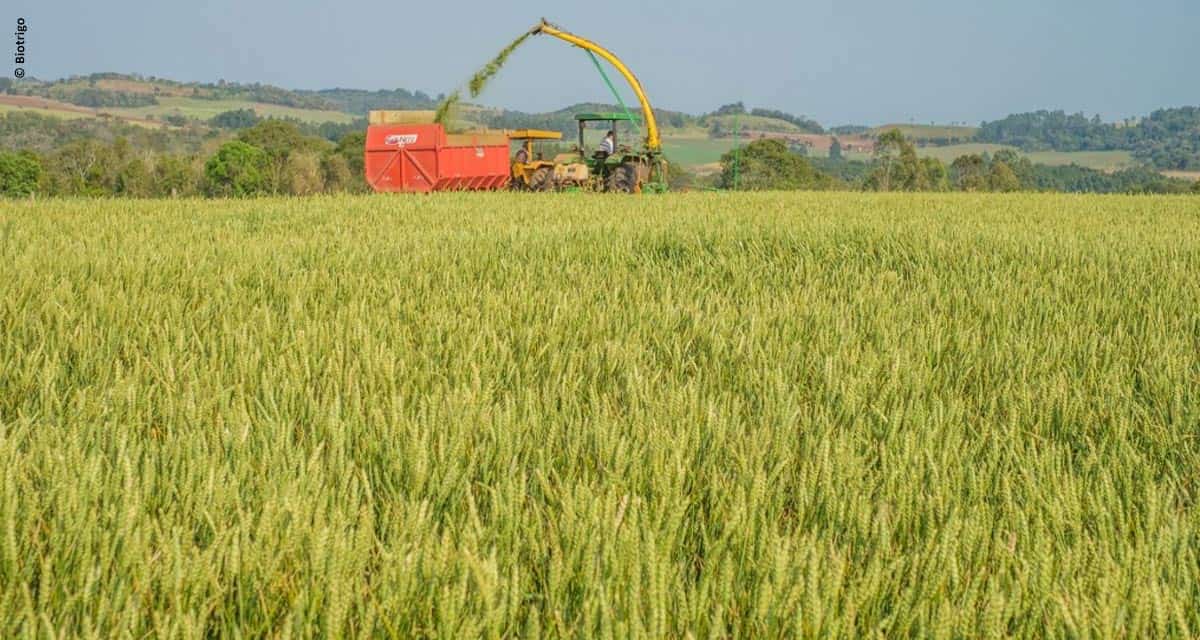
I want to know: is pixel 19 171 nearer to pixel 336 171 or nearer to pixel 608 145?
pixel 336 171

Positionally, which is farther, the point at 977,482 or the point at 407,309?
the point at 407,309

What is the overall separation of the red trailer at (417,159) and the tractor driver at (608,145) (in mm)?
3065

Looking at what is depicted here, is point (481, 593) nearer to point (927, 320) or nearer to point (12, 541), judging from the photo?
point (12, 541)

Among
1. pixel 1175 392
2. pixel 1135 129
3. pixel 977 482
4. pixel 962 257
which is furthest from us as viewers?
pixel 1135 129

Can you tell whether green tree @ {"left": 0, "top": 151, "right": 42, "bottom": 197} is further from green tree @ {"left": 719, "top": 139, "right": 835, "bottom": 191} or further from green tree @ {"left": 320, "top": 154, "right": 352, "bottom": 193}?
green tree @ {"left": 719, "top": 139, "right": 835, "bottom": 191}

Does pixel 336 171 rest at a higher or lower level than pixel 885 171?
lower

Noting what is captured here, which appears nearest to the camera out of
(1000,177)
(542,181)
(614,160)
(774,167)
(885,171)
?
(542,181)

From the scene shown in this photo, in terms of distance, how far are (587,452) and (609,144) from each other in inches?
648

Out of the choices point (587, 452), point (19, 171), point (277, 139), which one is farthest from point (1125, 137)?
point (587, 452)

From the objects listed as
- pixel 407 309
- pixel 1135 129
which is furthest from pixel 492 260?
pixel 1135 129

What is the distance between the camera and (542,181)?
56.1 ft

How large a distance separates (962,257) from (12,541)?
4796mm

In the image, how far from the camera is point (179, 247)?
5105 mm

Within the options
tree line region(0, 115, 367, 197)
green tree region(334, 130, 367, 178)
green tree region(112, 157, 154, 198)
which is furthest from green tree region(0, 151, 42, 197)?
green tree region(334, 130, 367, 178)
